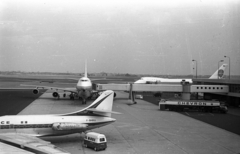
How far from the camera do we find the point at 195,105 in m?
50.9

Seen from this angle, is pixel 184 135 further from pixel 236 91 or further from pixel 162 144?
pixel 236 91

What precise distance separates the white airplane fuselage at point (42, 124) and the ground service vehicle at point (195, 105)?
28.7m

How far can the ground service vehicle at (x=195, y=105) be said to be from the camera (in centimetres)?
4981

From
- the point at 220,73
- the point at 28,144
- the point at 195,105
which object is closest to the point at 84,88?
the point at 195,105

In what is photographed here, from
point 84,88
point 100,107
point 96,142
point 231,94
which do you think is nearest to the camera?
point 96,142

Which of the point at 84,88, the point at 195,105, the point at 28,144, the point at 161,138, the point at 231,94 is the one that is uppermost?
the point at 84,88

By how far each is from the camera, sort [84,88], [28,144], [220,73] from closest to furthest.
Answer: [28,144], [84,88], [220,73]

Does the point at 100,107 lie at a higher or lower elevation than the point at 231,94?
higher

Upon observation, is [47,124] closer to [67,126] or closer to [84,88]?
[67,126]

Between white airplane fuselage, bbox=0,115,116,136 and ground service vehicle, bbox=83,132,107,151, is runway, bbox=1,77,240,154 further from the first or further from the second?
white airplane fuselage, bbox=0,115,116,136

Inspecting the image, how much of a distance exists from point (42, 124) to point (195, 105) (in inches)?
1315

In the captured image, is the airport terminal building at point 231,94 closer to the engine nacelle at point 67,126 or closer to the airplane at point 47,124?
the airplane at point 47,124

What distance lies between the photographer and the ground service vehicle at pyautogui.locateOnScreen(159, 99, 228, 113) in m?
49.8

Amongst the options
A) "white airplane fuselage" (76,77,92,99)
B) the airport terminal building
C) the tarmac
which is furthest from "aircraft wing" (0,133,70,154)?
the airport terminal building
